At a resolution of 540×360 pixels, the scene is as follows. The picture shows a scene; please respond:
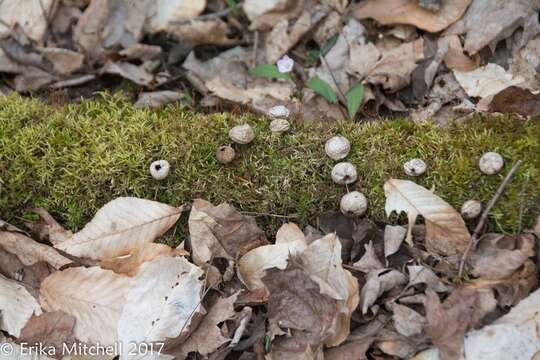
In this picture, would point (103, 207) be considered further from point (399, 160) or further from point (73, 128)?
point (399, 160)

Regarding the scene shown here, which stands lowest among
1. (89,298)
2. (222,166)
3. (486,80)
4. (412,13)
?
(89,298)

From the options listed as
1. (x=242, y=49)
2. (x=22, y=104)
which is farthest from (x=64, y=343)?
(x=242, y=49)

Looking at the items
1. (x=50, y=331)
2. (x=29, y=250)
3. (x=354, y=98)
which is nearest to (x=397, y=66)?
(x=354, y=98)

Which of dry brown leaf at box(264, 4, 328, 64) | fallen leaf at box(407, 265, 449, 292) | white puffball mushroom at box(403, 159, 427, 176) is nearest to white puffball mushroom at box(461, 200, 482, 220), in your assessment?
white puffball mushroom at box(403, 159, 427, 176)

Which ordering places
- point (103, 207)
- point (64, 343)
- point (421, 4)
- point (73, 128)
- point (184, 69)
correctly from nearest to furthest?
point (64, 343) → point (103, 207) → point (73, 128) → point (421, 4) → point (184, 69)

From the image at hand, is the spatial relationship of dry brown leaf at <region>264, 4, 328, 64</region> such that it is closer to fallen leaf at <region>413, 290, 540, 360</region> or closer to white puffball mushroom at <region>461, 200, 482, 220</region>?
white puffball mushroom at <region>461, 200, 482, 220</region>

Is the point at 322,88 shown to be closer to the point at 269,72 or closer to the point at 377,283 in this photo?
the point at 269,72
